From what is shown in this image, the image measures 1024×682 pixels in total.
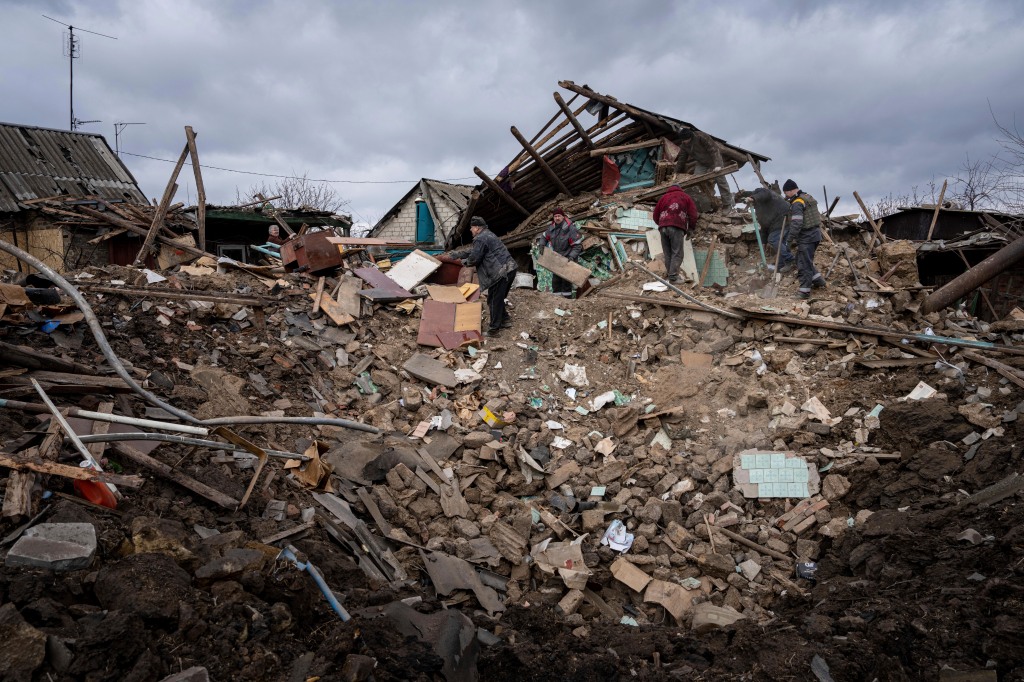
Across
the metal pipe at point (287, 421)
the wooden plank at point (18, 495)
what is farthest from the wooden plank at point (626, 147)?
the wooden plank at point (18, 495)

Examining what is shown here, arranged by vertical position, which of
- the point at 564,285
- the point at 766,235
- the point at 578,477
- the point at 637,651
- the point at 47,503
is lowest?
the point at 637,651

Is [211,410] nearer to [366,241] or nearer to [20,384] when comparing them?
[20,384]

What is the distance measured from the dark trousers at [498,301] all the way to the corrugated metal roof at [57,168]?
11004 millimetres

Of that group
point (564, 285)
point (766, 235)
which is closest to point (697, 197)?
point (766, 235)

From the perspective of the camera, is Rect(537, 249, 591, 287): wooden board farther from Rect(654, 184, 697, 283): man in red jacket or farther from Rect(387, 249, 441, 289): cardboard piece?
Rect(387, 249, 441, 289): cardboard piece

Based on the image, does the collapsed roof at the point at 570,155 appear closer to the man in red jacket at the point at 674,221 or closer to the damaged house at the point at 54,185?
the man in red jacket at the point at 674,221

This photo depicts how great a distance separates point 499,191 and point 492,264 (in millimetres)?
4500

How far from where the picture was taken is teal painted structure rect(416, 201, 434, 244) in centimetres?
1819

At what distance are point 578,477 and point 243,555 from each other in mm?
3793

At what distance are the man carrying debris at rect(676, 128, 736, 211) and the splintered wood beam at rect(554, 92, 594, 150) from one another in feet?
5.82

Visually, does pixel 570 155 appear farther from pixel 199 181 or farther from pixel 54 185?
pixel 54 185

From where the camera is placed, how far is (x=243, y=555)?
334cm

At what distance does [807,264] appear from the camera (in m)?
9.15

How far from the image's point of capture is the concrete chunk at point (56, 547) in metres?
2.74
